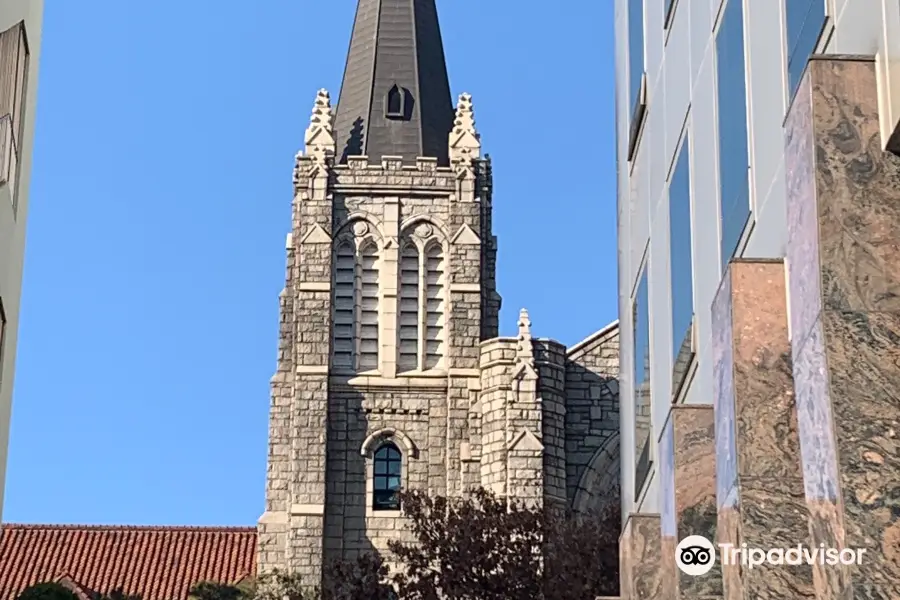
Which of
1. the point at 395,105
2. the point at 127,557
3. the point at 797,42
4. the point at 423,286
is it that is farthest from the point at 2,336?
the point at 127,557

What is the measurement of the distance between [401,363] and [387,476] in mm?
2737

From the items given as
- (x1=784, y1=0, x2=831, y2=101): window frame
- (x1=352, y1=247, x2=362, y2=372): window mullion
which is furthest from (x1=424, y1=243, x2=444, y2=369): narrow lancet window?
(x1=784, y1=0, x2=831, y2=101): window frame

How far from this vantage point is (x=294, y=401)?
139 feet

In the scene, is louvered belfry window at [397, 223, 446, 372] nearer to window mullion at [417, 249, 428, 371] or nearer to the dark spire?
window mullion at [417, 249, 428, 371]

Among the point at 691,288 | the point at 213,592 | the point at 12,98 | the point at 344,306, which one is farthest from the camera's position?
the point at 344,306

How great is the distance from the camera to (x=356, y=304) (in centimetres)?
4325

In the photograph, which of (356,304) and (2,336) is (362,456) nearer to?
(356,304)

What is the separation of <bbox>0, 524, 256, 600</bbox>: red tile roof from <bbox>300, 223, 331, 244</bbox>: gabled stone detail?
33.6 ft

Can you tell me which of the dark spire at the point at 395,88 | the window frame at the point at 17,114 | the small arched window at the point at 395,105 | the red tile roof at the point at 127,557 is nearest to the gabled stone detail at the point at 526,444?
the dark spire at the point at 395,88

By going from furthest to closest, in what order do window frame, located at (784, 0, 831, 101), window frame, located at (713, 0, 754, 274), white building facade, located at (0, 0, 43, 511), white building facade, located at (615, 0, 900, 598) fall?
white building facade, located at (0, 0, 43, 511)
window frame, located at (713, 0, 754, 274)
window frame, located at (784, 0, 831, 101)
white building facade, located at (615, 0, 900, 598)

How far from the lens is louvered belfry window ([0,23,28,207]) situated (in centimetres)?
1254

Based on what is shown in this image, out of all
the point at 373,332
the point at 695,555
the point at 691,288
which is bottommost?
the point at 695,555

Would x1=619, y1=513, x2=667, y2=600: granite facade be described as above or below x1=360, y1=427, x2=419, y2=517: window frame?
below

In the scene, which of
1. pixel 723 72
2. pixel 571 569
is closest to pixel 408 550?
pixel 571 569
